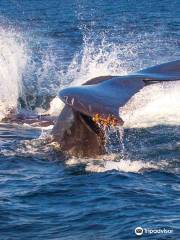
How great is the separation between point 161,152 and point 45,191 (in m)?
3.18

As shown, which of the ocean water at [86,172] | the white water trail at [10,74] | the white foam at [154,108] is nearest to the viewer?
the ocean water at [86,172]

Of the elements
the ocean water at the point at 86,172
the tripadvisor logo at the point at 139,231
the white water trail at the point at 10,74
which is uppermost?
the white water trail at the point at 10,74

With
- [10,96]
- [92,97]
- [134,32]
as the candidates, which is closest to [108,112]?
[92,97]

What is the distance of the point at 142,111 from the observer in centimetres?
1991

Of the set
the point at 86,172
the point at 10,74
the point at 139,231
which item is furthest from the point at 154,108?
the point at 139,231

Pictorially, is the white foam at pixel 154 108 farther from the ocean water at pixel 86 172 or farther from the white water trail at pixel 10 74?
the white water trail at pixel 10 74

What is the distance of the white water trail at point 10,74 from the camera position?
21.1 metres

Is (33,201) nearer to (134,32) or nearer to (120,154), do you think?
(120,154)

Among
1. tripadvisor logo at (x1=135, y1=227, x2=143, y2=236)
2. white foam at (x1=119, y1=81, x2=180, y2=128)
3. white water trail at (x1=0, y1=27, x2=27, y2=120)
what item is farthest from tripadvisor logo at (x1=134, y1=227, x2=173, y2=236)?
white water trail at (x1=0, y1=27, x2=27, y2=120)

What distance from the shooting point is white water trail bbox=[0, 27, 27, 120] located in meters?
21.1

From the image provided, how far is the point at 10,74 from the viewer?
80.9 feet

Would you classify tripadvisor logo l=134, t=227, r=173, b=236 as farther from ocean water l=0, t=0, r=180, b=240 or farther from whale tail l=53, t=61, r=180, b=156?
whale tail l=53, t=61, r=180, b=156

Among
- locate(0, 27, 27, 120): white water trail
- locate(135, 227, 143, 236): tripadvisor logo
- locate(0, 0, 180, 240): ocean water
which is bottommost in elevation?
locate(135, 227, 143, 236): tripadvisor logo

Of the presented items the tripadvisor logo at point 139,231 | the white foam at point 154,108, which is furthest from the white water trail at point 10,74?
the tripadvisor logo at point 139,231
